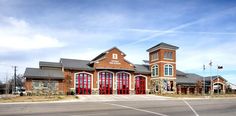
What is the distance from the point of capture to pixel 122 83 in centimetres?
5178

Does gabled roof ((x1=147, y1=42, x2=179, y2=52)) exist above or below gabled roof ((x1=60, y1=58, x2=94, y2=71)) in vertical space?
above

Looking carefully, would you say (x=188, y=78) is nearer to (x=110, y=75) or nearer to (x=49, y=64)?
(x=110, y=75)

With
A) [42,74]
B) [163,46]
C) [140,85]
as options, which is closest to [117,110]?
[42,74]

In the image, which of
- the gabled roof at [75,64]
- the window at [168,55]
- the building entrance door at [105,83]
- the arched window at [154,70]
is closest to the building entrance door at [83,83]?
the gabled roof at [75,64]

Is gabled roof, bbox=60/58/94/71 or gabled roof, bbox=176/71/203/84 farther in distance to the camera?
gabled roof, bbox=176/71/203/84

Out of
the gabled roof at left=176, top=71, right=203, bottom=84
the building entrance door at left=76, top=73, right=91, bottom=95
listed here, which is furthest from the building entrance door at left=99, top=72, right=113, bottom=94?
the gabled roof at left=176, top=71, right=203, bottom=84

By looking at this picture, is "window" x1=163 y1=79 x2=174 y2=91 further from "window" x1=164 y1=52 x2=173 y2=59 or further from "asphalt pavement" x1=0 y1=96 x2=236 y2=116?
"asphalt pavement" x1=0 y1=96 x2=236 y2=116

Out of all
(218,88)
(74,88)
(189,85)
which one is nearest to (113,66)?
(74,88)

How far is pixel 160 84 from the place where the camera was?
176ft

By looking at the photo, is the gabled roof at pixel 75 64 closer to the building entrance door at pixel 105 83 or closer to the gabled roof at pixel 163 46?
the building entrance door at pixel 105 83

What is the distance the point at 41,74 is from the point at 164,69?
23616mm

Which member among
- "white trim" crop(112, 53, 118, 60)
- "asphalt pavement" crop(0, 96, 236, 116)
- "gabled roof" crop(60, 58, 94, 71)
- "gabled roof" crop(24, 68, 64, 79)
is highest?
"white trim" crop(112, 53, 118, 60)

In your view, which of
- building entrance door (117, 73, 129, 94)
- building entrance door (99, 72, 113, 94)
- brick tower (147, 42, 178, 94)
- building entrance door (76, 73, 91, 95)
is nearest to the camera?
building entrance door (76, 73, 91, 95)

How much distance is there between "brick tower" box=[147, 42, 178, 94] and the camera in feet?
176
